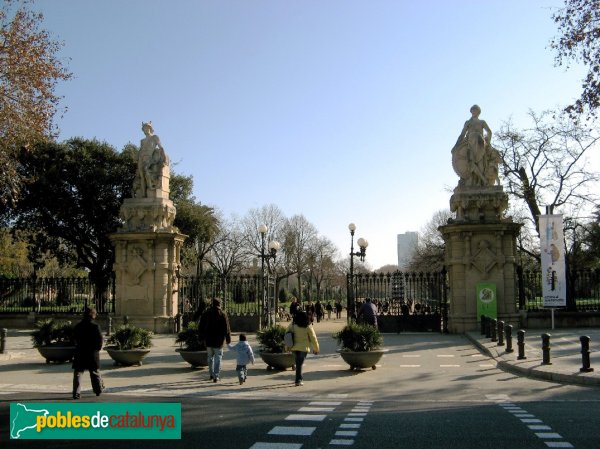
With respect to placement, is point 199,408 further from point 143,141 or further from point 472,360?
point 143,141

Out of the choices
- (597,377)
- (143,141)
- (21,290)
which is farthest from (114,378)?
(21,290)

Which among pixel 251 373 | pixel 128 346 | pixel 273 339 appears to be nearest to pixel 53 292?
pixel 128 346

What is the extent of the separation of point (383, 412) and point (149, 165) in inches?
743

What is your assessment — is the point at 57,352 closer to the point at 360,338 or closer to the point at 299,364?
the point at 299,364

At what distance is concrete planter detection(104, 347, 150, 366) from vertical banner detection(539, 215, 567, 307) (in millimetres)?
15167

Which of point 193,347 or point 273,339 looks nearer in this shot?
point 273,339

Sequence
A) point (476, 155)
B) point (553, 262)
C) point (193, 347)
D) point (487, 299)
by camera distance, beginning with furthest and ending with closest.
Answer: point (476, 155), point (487, 299), point (553, 262), point (193, 347)

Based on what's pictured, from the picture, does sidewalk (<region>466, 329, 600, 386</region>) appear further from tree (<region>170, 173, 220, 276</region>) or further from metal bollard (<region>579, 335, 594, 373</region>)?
tree (<region>170, 173, 220, 276</region>)

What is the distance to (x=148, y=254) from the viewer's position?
83.8 ft

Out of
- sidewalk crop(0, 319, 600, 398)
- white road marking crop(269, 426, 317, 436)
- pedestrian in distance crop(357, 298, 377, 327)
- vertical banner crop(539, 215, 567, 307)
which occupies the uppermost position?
vertical banner crop(539, 215, 567, 307)

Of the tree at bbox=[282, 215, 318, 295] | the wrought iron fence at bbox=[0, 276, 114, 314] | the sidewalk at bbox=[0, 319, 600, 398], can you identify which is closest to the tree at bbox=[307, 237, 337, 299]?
the tree at bbox=[282, 215, 318, 295]

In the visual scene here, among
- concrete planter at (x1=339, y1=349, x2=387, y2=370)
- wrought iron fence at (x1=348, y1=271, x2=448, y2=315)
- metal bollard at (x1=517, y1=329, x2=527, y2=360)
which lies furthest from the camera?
wrought iron fence at (x1=348, y1=271, x2=448, y2=315)

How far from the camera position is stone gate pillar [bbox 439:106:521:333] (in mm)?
23719

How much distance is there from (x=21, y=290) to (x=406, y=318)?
65.6ft
